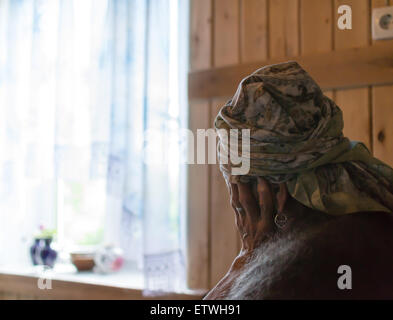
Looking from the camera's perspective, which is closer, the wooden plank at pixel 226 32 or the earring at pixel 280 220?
the earring at pixel 280 220

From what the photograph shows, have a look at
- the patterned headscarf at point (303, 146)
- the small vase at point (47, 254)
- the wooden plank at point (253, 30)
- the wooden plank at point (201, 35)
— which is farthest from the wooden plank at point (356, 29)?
the small vase at point (47, 254)

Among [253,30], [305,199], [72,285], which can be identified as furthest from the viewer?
[72,285]

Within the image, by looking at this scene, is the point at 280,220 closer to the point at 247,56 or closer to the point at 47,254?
the point at 247,56

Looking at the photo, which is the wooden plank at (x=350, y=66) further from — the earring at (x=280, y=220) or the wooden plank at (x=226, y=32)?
the earring at (x=280, y=220)

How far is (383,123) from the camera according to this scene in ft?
4.39

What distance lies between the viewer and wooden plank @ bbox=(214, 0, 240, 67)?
5.38 feet

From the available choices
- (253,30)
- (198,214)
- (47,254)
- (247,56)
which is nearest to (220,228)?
(198,214)

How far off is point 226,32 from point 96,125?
75 cm

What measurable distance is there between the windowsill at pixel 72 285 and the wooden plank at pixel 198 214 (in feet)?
0.26

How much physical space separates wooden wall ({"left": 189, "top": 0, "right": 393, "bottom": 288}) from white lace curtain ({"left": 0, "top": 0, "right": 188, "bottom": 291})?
0.25 ft

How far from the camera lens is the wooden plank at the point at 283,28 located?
58.8 inches

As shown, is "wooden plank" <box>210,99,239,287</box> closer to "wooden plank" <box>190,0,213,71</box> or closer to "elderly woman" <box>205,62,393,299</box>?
"wooden plank" <box>190,0,213,71</box>

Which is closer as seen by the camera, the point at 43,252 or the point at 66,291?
the point at 66,291

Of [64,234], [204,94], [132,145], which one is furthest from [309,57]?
[64,234]
